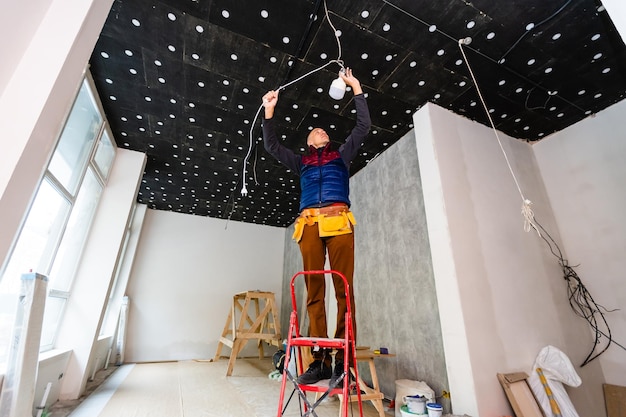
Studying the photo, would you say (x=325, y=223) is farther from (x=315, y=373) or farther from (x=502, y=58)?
(x=502, y=58)

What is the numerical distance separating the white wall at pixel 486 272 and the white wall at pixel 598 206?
177 millimetres

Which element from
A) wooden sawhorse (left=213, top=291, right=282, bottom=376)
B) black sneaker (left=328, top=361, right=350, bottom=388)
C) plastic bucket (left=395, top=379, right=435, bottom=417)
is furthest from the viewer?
wooden sawhorse (left=213, top=291, right=282, bottom=376)

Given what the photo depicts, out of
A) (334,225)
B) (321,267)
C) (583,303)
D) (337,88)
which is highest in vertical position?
(337,88)

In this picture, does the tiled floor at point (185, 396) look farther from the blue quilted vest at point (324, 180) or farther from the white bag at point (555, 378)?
the blue quilted vest at point (324, 180)

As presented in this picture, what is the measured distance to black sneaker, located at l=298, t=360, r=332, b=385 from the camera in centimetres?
147

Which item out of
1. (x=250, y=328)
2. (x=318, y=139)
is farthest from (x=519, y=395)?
(x=250, y=328)

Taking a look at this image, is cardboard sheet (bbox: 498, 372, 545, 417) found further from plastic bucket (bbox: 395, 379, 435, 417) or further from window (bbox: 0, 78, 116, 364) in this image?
window (bbox: 0, 78, 116, 364)

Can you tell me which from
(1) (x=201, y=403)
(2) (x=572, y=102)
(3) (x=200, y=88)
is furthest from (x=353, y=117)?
(1) (x=201, y=403)

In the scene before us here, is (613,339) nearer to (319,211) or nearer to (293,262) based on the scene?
(319,211)

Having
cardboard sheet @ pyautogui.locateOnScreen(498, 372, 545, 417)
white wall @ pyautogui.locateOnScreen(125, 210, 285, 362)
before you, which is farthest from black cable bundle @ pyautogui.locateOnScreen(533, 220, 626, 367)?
white wall @ pyautogui.locateOnScreen(125, 210, 285, 362)

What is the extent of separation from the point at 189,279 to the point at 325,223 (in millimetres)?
5084

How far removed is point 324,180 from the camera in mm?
1967

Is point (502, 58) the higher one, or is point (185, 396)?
point (502, 58)

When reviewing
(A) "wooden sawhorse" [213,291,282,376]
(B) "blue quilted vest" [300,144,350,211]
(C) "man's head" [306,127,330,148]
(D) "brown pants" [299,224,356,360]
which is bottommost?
(A) "wooden sawhorse" [213,291,282,376]
